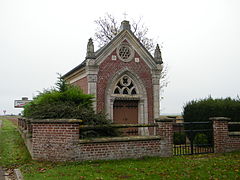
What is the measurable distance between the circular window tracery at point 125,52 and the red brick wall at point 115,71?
262 millimetres

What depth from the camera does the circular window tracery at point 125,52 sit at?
→ 15797mm

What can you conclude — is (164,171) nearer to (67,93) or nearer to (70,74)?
(67,93)

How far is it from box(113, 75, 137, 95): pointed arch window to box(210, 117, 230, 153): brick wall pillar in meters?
6.41

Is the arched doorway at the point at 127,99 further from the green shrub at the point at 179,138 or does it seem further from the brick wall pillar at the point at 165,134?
the brick wall pillar at the point at 165,134

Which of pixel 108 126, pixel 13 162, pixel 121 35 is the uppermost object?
pixel 121 35

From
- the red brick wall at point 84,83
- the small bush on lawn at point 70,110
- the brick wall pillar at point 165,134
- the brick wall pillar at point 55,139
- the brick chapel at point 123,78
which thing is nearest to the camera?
the brick wall pillar at point 55,139

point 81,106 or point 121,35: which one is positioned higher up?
point 121,35

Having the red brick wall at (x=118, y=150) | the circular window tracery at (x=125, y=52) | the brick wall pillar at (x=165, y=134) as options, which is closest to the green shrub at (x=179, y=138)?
the brick wall pillar at (x=165, y=134)

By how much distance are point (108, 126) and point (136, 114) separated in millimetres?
7135

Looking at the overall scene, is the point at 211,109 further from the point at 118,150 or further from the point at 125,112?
the point at 118,150

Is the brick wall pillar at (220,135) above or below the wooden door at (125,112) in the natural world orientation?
below

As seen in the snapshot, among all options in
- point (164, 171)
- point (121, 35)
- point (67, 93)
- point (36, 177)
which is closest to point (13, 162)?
point (36, 177)

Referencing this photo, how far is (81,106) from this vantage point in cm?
1041

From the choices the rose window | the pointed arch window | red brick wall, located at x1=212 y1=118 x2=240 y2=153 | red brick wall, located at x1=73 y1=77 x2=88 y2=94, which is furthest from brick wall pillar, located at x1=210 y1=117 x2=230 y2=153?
red brick wall, located at x1=73 y1=77 x2=88 y2=94
